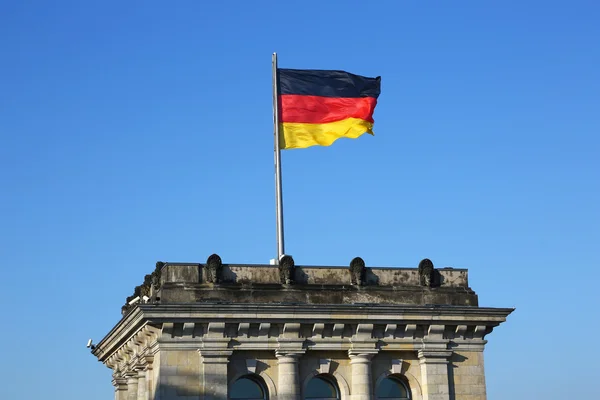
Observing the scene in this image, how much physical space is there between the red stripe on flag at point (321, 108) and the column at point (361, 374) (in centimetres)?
1056

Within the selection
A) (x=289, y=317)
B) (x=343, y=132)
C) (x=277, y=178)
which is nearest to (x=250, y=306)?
(x=289, y=317)

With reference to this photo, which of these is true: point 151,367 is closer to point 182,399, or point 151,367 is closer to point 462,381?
point 182,399

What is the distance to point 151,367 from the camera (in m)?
41.1

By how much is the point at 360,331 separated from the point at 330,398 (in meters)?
2.79

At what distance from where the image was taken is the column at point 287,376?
39.8 meters

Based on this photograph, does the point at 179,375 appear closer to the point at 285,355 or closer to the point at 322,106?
the point at 285,355

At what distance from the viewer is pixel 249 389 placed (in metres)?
40.2

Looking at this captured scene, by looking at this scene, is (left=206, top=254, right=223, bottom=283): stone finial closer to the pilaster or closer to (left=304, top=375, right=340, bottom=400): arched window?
(left=304, top=375, right=340, bottom=400): arched window

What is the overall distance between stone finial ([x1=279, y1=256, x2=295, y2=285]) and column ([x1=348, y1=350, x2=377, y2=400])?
11.6 ft

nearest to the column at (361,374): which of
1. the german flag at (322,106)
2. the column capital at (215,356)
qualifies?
the column capital at (215,356)

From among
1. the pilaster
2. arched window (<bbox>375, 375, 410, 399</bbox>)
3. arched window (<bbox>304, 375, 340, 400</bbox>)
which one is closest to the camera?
arched window (<bbox>304, 375, 340, 400</bbox>)

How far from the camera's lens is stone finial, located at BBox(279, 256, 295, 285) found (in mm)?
41062

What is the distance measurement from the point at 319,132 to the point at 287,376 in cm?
1123

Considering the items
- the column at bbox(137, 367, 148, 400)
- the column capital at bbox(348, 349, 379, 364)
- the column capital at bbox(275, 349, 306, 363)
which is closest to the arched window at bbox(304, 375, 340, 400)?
the column capital at bbox(348, 349, 379, 364)
